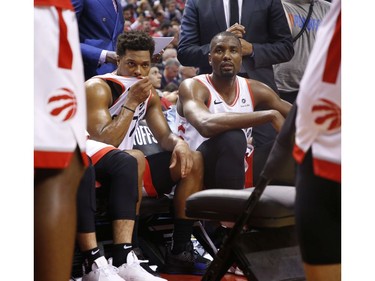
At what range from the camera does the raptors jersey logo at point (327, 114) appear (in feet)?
3.91

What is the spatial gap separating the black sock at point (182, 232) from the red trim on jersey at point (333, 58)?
1.03 meters

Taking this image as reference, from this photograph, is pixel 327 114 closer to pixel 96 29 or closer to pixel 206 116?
pixel 206 116

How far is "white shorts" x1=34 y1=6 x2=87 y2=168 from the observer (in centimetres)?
121

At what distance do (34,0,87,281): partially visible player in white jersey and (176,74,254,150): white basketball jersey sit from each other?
0.98 metres

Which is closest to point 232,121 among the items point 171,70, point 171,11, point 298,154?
point 298,154

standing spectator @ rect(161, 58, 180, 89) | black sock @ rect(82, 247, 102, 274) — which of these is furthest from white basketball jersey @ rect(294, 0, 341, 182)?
standing spectator @ rect(161, 58, 180, 89)

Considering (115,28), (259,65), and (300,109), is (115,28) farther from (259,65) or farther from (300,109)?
(300,109)

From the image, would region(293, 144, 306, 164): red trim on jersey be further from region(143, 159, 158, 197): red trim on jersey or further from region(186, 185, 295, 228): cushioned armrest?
region(143, 159, 158, 197): red trim on jersey

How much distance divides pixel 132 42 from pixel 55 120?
1.06m

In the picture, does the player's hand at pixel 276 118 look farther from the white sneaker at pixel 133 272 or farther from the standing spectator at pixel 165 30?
Answer: the standing spectator at pixel 165 30

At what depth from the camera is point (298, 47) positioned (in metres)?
2.29
